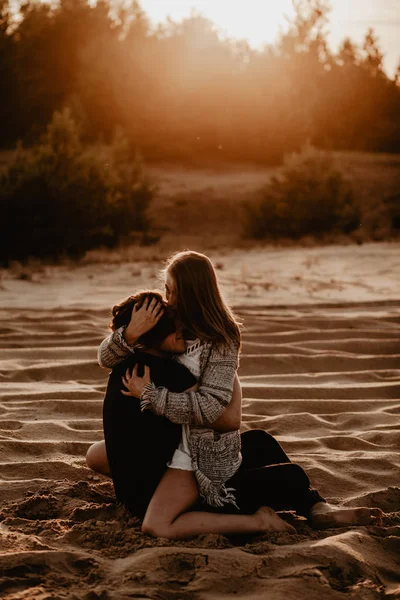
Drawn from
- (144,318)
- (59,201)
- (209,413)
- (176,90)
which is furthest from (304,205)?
(209,413)

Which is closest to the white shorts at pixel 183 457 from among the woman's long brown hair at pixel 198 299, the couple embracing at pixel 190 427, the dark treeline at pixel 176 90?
the couple embracing at pixel 190 427

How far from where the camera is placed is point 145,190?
56.5 feet

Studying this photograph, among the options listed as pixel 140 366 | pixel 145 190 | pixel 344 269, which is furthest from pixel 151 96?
pixel 140 366

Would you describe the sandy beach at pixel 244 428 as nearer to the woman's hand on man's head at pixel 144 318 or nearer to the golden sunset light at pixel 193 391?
the golden sunset light at pixel 193 391

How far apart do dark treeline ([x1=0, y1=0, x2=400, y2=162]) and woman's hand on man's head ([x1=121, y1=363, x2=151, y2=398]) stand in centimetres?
2243

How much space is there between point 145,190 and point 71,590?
1505 centimetres

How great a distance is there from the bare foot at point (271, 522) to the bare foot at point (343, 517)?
4.6 inches

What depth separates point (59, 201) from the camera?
43.2 feet

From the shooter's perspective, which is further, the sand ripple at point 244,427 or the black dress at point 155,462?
the black dress at point 155,462

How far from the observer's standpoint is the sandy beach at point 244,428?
8.64ft

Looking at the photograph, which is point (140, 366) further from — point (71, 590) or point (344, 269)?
point (344, 269)

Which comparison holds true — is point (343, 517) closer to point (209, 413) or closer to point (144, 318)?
point (209, 413)

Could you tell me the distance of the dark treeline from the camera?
26562 millimetres

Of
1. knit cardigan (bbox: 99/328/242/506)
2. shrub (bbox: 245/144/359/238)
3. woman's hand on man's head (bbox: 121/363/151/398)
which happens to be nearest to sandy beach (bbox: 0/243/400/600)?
knit cardigan (bbox: 99/328/242/506)
